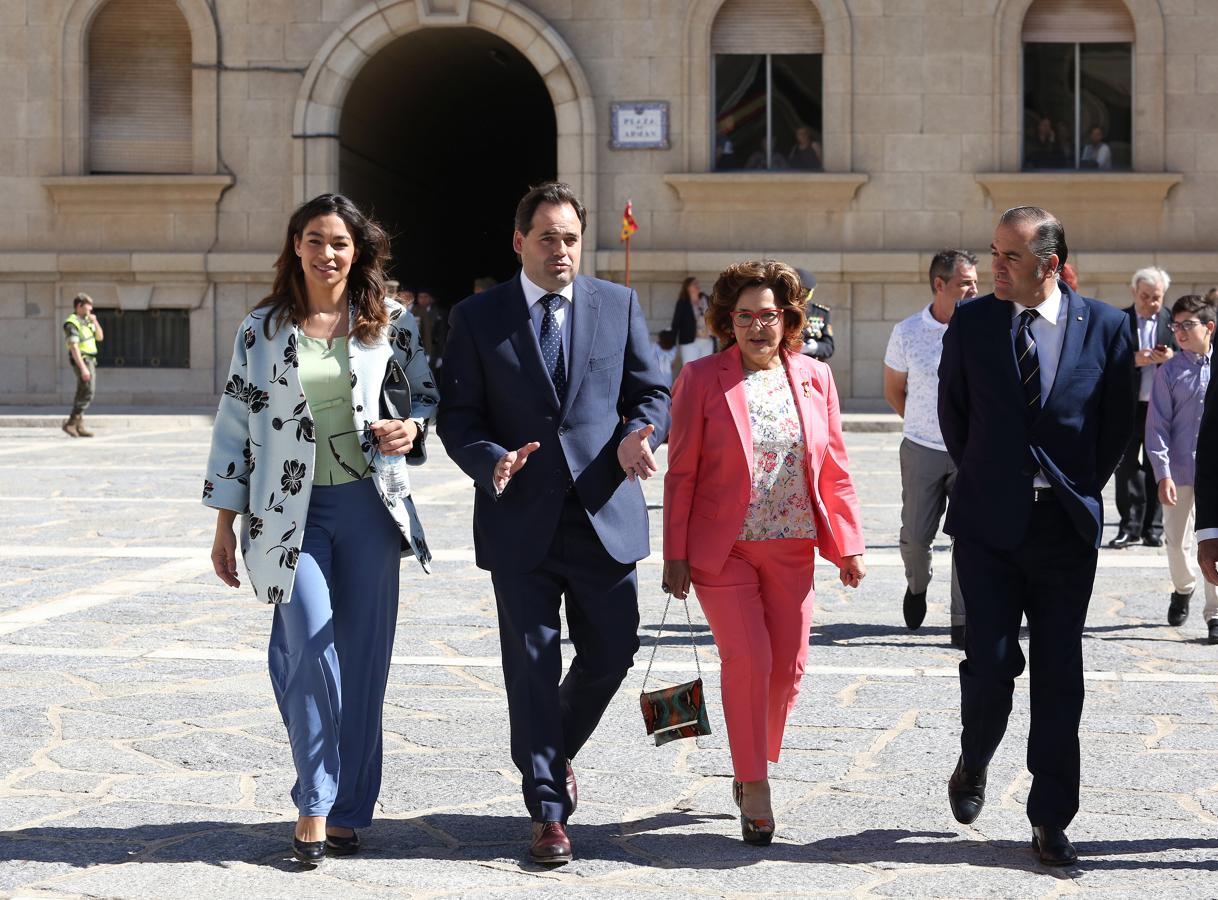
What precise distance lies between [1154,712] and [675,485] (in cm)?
246

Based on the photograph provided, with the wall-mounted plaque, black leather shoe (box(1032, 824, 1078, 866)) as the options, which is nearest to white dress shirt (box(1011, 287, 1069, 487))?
black leather shoe (box(1032, 824, 1078, 866))

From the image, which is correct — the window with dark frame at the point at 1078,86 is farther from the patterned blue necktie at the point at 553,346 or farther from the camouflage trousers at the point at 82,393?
the patterned blue necktie at the point at 553,346

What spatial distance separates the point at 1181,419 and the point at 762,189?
51.9 feet

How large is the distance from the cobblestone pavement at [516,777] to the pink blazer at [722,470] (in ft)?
2.74

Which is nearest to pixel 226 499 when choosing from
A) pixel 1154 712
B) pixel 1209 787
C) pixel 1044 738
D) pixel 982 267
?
pixel 1044 738

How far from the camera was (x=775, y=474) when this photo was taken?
5449 millimetres

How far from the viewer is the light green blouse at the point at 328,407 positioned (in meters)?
5.17

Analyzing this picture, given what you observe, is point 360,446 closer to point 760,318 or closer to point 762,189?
point 760,318

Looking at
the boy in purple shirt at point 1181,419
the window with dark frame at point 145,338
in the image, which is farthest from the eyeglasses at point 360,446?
the window with dark frame at point 145,338

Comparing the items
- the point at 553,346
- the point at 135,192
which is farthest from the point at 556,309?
the point at 135,192

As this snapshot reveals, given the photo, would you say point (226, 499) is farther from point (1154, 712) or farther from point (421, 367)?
point (1154, 712)

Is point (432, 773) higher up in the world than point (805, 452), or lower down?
lower down

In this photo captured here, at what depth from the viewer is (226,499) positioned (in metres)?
5.21

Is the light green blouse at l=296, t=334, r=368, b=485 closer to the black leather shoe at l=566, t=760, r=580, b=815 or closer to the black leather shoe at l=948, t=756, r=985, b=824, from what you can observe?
the black leather shoe at l=566, t=760, r=580, b=815
